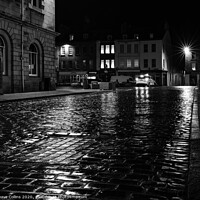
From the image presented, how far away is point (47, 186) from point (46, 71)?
29100 millimetres

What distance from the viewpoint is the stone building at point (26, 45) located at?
26438mm

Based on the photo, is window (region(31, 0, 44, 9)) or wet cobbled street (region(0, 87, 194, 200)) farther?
window (region(31, 0, 44, 9))

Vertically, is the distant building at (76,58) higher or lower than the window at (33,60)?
higher

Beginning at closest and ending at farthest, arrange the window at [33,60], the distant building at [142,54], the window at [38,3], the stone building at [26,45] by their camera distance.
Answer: the stone building at [26,45] → the window at [38,3] → the window at [33,60] → the distant building at [142,54]

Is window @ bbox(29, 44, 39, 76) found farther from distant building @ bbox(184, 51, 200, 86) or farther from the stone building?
distant building @ bbox(184, 51, 200, 86)

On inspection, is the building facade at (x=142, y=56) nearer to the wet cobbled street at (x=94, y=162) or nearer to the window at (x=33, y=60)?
the window at (x=33, y=60)

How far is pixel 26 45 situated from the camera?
2883 centimetres

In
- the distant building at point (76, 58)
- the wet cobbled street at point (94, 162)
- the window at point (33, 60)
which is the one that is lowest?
the wet cobbled street at point (94, 162)

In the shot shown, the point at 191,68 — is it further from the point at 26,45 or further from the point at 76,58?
the point at 26,45

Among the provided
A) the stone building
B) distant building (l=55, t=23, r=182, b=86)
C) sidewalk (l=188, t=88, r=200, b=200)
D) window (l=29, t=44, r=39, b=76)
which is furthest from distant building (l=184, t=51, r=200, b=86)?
sidewalk (l=188, t=88, r=200, b=200)

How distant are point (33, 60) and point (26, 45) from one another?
2307 mm

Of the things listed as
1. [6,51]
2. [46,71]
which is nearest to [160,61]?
[46,71]

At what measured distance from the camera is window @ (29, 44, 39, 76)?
3047 centimetres

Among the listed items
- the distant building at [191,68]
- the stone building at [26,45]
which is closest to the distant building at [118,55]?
the distant building at [191,68]
